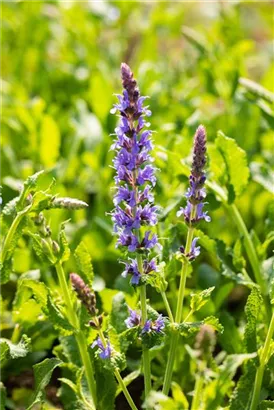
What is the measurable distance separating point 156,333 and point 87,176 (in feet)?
4.71

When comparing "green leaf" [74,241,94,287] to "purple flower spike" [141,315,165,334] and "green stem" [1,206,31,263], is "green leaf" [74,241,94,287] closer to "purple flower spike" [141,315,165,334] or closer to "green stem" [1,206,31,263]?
"green stem" [1,206,31,263]

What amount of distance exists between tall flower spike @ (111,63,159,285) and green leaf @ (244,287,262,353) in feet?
0.84

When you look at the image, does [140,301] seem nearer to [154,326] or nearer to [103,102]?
[154,326]

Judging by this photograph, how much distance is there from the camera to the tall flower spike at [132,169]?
157 centimetres

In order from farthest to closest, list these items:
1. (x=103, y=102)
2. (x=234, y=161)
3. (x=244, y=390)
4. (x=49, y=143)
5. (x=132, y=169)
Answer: (x=103, y=102) < (x=49, y=143) < (x=234, y=161) < (x=244, y=390) < (x=132, y=169)

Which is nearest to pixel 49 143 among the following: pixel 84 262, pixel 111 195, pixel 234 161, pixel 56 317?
pixel 111 195

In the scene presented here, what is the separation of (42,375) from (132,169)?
0.56m

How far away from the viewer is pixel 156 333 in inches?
67.3

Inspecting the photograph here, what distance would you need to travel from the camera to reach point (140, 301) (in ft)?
5.60

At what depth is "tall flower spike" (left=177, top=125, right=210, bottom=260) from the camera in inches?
62.4

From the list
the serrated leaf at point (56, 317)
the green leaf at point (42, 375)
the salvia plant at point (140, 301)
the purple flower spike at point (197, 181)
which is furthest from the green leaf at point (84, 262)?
the purple flower spike at point (197, 181)

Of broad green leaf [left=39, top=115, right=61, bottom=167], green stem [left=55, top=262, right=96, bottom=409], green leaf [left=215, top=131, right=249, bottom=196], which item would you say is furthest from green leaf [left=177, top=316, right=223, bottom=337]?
broad green leaf [left=39, top=115, right=61, bottom=167]

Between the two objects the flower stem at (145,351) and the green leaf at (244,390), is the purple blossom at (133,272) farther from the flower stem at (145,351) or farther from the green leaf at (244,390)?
the green leaf at (244,390)

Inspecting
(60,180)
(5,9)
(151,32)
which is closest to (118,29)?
(151,32)
